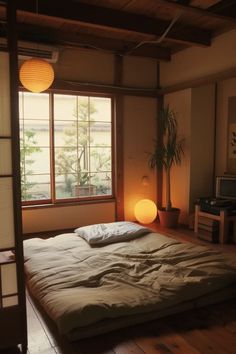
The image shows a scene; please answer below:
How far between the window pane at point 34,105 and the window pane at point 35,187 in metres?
0.90

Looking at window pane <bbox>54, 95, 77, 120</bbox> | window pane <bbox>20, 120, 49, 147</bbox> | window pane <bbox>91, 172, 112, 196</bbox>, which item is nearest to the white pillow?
window pane <bbox>91, 172, 112, 196</bbox>

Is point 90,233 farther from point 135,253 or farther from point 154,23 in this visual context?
point 154,23

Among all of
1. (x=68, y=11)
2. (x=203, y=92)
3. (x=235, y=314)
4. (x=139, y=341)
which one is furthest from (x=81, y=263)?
(x=203, y=92)

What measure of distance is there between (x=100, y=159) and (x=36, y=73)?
7.71ft

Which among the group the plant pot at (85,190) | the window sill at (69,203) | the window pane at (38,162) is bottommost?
the window sill at (69,203)

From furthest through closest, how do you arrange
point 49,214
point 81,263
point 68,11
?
point 49,214 → point 68,11 → point 81,263

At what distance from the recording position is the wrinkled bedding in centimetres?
220

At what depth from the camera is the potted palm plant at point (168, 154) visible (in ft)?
16.6

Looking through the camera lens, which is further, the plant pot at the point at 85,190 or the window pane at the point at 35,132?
the plant pot at the point at 85,190

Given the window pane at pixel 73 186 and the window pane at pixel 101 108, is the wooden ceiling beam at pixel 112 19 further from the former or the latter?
the window pane at pixel 73 186

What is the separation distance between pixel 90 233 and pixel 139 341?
1.76 metres

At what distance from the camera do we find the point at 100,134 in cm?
527

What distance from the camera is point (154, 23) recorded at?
4082mm

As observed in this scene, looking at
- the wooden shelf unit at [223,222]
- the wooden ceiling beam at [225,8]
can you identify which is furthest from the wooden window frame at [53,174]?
the wooden ceiling beam at [225,8]
